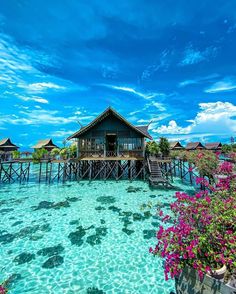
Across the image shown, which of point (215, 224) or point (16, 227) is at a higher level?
point (215, 224)

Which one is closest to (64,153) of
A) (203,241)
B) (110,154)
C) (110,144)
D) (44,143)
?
(110,154)

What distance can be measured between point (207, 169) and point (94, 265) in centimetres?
999

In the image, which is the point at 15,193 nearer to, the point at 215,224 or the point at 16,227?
the point at 16,227

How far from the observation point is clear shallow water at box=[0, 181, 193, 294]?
15.7ft

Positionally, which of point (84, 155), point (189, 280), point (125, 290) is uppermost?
point (84, 155)

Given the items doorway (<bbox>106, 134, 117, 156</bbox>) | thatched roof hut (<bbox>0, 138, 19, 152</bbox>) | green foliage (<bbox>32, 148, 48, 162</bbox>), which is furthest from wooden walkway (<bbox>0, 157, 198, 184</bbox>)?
thatched roof hut (<bbox>0, 138, 19, 152</bbox>)

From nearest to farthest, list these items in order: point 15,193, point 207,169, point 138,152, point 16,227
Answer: point 16,227 < point 207,169 < point 15,193 < point 138,152

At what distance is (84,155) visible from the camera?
18.4m

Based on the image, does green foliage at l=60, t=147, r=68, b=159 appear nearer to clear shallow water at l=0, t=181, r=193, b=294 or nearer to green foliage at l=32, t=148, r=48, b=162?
green foliage at l=32, t=148, r=48, b=162

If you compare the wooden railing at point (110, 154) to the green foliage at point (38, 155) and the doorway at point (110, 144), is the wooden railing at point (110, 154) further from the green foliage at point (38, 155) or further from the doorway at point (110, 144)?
the green foliage at point (38, 155)

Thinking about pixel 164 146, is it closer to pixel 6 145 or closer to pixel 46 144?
pixel 46 144

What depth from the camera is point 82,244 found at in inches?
265

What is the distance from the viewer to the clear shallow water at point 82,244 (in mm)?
4781

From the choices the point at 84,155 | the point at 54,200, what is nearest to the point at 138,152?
the point at 84,155
